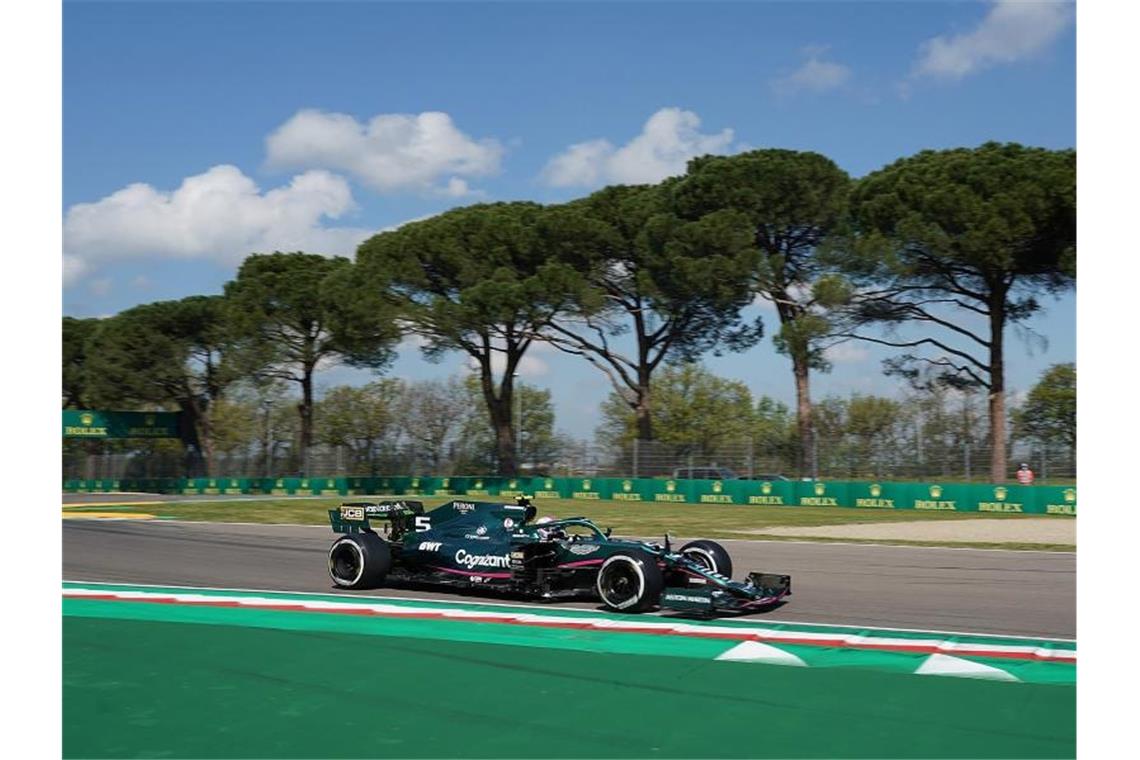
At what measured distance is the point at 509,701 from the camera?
715 centimetres

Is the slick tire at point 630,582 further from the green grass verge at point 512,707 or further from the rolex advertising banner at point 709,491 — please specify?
the rolex advertising banner at point 709,491

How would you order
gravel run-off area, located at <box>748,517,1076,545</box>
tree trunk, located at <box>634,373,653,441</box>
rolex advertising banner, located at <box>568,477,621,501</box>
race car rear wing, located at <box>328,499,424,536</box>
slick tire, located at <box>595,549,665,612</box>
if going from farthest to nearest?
tree trunk, located at <box>634,373,653,441</box>, rolex advertising banner, located at <box>568,477,621,501</box>, gravel run-off area, located at <box>748,517,1076,545</box>, race car rear wing, located at <box>328,499,424,536</box>, slick tire, located at <box>595,549,665,612</box>

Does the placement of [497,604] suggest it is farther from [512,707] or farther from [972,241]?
[972,241]

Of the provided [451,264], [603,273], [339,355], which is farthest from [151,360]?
[603,273]

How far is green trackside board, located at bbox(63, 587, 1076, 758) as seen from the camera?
6.16 metres

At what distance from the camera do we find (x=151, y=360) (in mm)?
53562

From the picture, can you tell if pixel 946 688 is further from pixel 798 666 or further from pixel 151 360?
pixel 151 360

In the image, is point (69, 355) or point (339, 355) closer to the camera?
point (339, 355)

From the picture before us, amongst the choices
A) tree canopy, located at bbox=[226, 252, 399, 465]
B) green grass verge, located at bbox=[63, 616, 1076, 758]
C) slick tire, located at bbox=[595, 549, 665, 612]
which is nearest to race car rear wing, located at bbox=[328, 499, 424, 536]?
slick tire, located at bbox=[595, 549, 665, 612]

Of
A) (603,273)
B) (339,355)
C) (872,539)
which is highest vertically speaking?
(603,273)

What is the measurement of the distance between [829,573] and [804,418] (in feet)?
78.3

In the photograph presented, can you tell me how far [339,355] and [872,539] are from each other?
31.0 meters

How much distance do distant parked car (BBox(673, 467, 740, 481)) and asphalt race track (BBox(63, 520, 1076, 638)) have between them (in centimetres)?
1715

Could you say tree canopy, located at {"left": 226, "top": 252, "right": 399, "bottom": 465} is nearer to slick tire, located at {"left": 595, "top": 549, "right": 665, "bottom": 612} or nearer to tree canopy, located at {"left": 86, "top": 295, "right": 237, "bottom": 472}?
tree canopy, located at {"left": 86, "top": 295, "right": 237, "bottom": 472}
